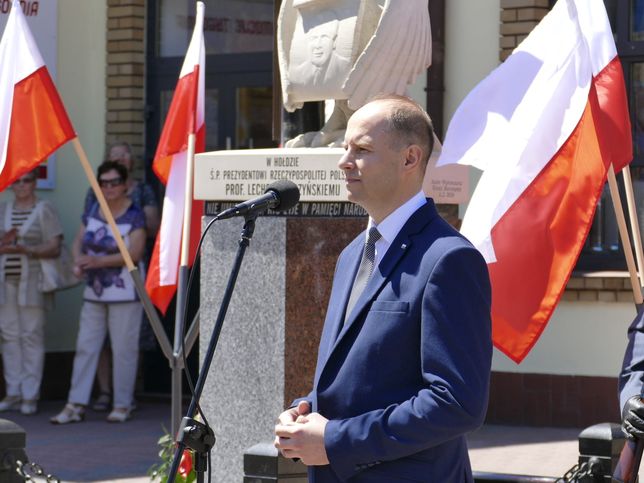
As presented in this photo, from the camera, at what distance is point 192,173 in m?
7.94

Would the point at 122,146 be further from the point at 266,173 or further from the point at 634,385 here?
the point at 634,385

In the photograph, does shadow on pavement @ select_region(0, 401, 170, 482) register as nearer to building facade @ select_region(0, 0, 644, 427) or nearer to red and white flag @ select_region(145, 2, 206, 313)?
building facade @ select_region(0, 0, 644, 427)

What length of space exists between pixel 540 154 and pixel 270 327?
1515 mm

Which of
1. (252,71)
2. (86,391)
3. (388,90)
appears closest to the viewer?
(388,90)

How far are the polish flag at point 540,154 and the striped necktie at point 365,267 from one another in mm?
2620

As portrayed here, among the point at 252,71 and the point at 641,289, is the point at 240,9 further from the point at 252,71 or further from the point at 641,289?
the point at 641,289

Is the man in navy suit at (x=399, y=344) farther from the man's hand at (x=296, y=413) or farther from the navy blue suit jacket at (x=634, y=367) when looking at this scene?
the navy blue suit jacket at (x=634, y=367)

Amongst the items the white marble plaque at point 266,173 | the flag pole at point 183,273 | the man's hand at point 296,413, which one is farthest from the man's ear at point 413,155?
the flag pole at point 183,273

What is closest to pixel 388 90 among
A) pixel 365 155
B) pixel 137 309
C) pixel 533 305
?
pixel 533 305

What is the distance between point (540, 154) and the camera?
252 inches

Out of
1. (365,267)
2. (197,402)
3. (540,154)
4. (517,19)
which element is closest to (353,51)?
(540,154)

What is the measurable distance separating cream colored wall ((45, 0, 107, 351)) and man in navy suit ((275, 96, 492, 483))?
953 cm

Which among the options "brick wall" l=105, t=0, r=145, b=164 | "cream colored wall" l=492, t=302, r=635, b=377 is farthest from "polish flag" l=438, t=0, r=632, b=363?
"brick wall" l=105, t=0, r=145, b=164

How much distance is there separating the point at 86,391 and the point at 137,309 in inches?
29.4
